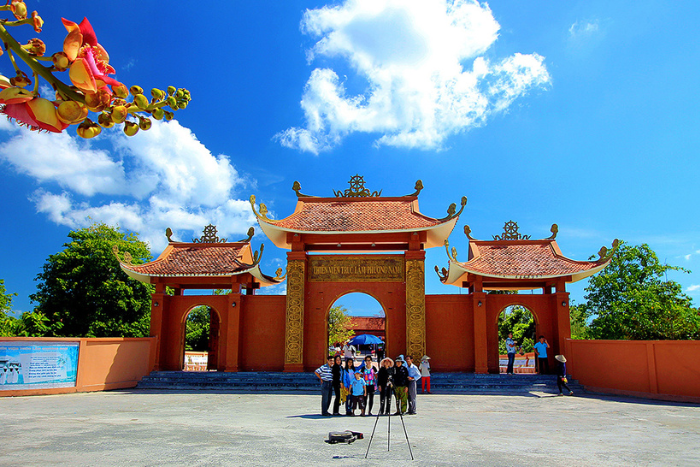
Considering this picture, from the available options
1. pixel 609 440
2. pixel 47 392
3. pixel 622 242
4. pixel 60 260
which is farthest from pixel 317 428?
pixel 622 242

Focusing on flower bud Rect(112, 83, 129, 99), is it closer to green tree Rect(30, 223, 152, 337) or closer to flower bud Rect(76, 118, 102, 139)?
flower bud Rect(76, 118, 102, 139)

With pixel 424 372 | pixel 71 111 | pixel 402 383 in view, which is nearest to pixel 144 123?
pixel 71 111

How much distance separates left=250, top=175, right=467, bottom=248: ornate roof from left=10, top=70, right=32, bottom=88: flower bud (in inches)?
551

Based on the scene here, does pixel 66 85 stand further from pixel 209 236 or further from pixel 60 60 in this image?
pixel 209 236

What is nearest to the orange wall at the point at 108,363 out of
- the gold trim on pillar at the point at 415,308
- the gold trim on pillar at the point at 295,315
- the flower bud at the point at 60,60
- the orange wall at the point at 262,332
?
the orange wall at the point at 262,332

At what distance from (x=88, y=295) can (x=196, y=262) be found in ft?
30.0

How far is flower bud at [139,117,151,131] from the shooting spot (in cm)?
124

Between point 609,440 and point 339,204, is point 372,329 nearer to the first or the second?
point 339,204

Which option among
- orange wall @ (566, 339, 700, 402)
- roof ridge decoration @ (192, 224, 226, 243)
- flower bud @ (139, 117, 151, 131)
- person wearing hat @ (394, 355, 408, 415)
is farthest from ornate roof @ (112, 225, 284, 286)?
flower bud @ (139, 117, 151, 131)

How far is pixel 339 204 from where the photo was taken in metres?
17.2

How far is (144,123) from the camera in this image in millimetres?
1241

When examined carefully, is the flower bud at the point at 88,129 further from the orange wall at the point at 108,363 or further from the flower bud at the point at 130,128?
the orange wall at the point at 108,363

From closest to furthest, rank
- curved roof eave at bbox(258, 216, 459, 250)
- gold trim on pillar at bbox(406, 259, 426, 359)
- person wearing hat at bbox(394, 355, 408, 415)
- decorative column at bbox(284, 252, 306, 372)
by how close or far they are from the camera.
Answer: person wearing hat at bbox(394, 355, 408, 415) < gold trim on pillar at bbox(406, 259, 426, 359) < decorative column at bbox(284, 252, 306, 372) < curved roof eave at bbox(258, 216, 459, 250)

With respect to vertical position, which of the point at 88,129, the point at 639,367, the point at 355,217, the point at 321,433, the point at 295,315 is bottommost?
the point at 321,433
